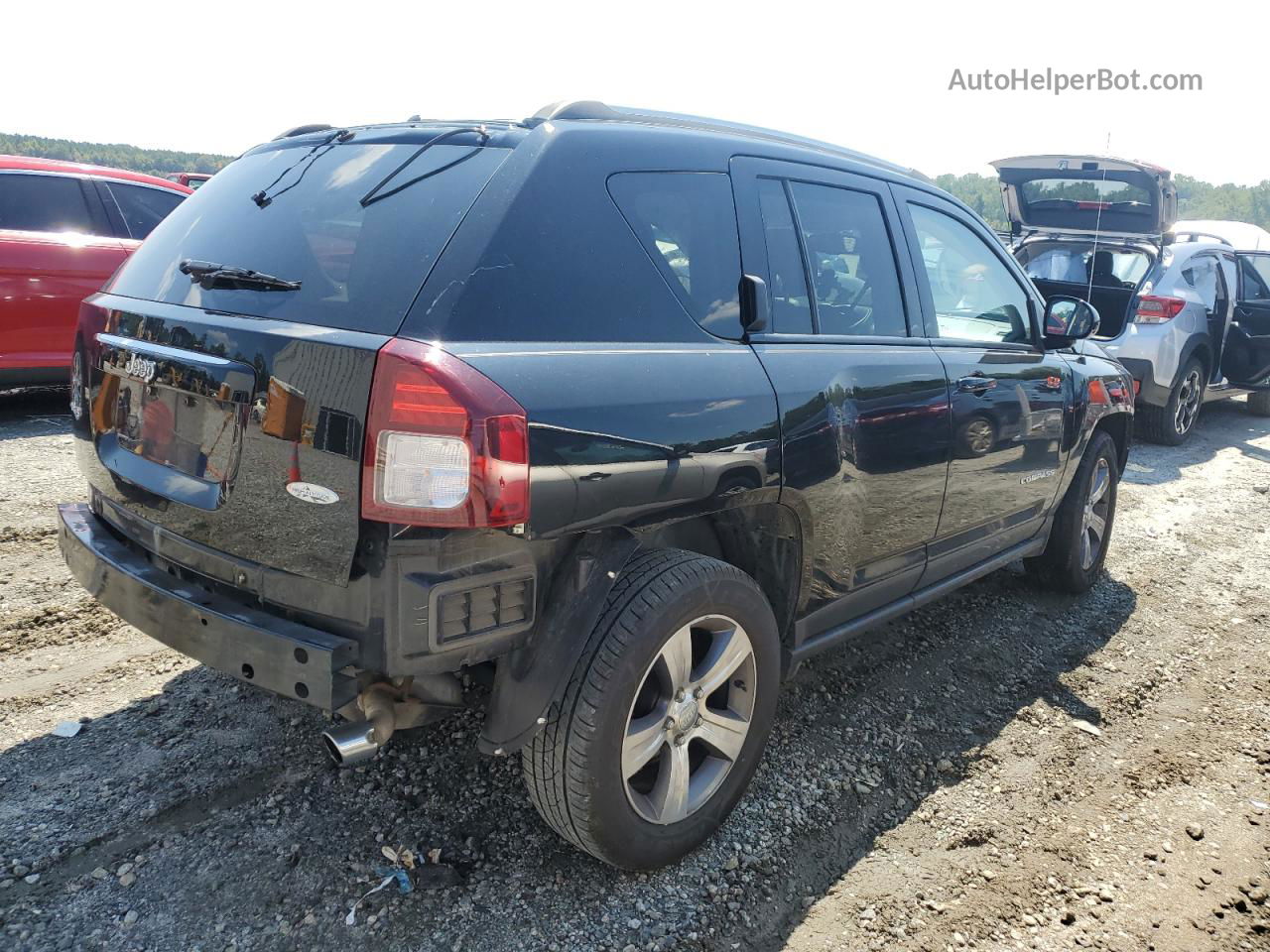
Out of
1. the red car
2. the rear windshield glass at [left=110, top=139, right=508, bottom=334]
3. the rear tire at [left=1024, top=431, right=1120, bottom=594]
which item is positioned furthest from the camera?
the red car

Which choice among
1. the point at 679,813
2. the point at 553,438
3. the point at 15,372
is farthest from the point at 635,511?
the point at 15,372

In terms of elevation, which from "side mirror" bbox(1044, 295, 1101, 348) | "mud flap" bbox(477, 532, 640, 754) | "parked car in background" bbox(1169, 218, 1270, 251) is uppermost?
"parked car in background" bbox(1169, 218, 1270, 251)

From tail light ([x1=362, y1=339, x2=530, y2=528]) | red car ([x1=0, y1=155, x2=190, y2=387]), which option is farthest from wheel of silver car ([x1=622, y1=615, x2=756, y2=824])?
red car ([x1=0, y1=155, x2=190, y2=387])

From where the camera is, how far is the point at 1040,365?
3920mm

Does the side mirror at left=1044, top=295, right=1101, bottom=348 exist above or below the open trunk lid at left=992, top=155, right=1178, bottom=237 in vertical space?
below

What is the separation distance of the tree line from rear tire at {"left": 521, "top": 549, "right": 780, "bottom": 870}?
2.32 meters

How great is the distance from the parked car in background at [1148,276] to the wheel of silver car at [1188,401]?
13 mm

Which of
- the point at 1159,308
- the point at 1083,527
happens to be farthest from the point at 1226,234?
the point at 1083,527

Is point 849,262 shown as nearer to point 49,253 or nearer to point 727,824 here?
point 727,824

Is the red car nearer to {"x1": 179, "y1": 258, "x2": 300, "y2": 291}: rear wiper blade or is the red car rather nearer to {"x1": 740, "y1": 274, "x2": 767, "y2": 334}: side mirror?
{"x1": 179, "y1": 258, "x2": 300, "y2": 291}: rear wiper blade

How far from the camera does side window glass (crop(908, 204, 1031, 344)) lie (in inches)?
137

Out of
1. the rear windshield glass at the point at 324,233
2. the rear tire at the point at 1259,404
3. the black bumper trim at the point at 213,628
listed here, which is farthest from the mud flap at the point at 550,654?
the rear tire at the point at 1259,404

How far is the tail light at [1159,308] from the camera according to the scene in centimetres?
834

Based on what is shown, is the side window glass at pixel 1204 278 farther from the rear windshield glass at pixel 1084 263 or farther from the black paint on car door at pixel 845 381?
the black paint on car door at pixel 845 381
